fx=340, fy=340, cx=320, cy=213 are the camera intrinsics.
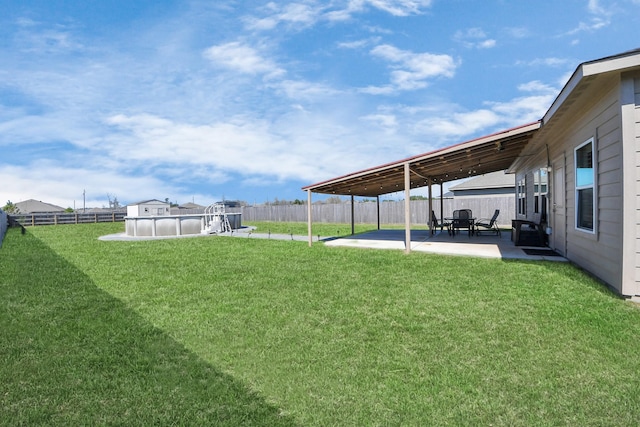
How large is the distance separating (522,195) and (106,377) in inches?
558

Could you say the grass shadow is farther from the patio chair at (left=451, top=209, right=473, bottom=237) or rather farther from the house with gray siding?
the patio chair at (left=451, top=209, right=473, bottom=237)

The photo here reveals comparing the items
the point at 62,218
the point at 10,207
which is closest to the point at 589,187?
the point at 62,218

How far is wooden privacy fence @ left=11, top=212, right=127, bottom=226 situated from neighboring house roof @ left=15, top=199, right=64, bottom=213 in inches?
1154

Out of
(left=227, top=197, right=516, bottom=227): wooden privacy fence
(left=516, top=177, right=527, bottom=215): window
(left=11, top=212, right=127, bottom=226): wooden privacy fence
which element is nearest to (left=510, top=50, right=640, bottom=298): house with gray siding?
(left=516, top=177, right=527, bottom=215): window

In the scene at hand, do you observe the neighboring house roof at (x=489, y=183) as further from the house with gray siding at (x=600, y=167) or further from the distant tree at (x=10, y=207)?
the distant tree at (x=10, y=207)

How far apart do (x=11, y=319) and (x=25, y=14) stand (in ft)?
37.8

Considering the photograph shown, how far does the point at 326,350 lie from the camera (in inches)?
121

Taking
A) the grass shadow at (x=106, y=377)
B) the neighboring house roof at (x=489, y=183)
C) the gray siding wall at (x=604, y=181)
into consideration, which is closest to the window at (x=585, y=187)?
the gray siding wall at (x=604, y=181)

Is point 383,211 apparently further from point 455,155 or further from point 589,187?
point 589,187

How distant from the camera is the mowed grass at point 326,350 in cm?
218

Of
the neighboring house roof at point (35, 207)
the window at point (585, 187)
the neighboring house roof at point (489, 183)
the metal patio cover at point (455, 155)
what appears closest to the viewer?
the window at point (585, 187)

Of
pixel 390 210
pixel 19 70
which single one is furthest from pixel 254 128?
pixel 19 70

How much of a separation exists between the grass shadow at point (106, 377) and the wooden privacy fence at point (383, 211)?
1892 centimetres

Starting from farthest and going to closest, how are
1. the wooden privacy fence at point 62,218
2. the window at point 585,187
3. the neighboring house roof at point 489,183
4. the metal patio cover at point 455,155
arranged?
the wooden privacy fence at point 62,218
the neighboring house roof at point 489,183
the metal patio cover at point 455,155
the window at point 585,187
